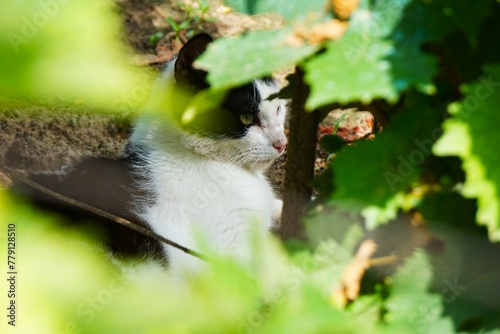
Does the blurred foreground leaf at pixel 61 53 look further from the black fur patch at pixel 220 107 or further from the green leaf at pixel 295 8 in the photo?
the black fur patch at pixel 220 107

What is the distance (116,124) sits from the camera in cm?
339

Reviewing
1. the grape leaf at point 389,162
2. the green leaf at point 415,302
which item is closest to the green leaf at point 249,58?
the grape leaf at point 389,162

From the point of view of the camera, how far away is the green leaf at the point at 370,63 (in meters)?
0.67

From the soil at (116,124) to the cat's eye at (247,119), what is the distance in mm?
483

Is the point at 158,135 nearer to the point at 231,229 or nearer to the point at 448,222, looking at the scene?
the point at 231,229

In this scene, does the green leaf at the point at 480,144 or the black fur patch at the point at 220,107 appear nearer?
the green leaf at the point at 480,144

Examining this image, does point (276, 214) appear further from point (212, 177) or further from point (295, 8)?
point (295, 8)

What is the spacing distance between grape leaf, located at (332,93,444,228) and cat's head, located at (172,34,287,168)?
1.45 metres

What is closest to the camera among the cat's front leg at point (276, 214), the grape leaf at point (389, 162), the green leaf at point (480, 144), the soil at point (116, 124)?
the green leaf at point (480, 144)

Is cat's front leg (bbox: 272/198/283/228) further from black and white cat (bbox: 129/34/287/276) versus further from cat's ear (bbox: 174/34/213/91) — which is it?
cat's ear (bbox: 174/34/213/91)

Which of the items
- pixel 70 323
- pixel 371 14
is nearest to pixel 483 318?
pixel 371 14

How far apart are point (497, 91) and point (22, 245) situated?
0.53m

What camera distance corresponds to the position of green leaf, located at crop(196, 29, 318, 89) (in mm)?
685

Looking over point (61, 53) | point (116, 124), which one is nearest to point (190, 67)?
point (116, 124)
